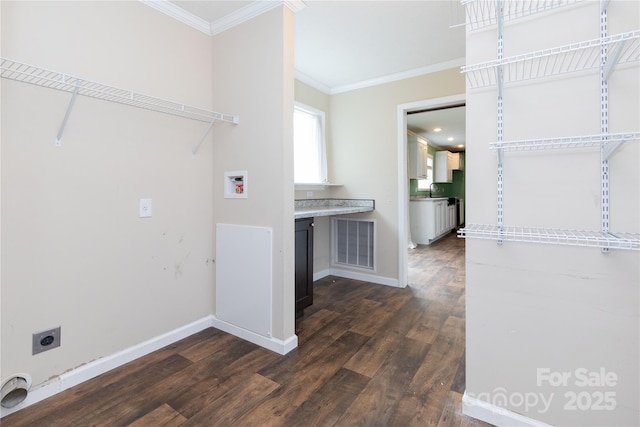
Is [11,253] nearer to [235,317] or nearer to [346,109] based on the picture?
[235,317]

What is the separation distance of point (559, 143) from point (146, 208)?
2275 millimetres

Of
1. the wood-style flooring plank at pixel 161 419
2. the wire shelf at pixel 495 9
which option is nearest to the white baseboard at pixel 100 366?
the wood-style flooring plank at pixel 161 419

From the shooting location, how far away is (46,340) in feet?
5.16

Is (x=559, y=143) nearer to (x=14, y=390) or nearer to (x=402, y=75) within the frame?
(x=402, y=75)

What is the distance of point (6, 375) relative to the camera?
145cm

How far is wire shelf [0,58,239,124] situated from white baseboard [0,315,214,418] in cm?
155

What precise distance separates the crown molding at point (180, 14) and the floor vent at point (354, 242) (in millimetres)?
2510

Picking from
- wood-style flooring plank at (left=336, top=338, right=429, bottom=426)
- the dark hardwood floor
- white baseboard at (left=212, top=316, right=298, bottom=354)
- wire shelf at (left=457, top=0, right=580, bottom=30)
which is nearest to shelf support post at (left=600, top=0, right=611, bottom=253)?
wire shelf at (left=457, top=0, right=580, bottom=30)

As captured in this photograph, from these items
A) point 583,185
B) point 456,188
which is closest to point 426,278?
point 583,185

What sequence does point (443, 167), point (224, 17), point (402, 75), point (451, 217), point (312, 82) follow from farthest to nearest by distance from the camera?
point (443, 167), point (451, 217), point (312, 82), point (402, 75), point (224, 17)

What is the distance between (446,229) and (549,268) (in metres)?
6.27

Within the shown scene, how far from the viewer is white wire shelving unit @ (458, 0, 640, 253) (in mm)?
1093

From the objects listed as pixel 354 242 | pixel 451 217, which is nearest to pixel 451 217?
pixel 451 217

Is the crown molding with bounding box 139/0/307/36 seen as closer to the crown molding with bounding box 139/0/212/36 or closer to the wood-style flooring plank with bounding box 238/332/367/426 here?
the crown molding with bounding box 139/0/212/36
